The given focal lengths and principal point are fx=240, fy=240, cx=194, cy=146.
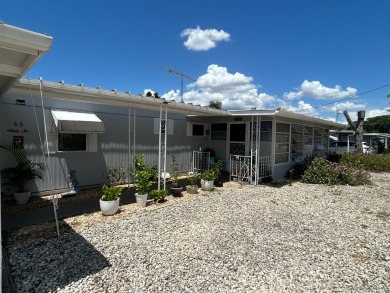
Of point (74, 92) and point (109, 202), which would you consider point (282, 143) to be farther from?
point (74, 92)

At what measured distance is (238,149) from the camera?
1022 centimetres

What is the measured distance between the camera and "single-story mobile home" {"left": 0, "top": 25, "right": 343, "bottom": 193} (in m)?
5.37

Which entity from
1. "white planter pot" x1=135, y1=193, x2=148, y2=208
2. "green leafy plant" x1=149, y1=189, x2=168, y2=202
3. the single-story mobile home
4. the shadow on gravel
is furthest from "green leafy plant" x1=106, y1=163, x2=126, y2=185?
the shadow on gravel

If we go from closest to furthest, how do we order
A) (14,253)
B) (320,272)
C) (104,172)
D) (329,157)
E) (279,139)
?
(320,272), (14,253), (104,172), (279,139), (329,157)

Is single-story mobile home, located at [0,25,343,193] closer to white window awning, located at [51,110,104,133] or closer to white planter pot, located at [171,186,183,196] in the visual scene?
white window awning, located at [51,110,104,133]

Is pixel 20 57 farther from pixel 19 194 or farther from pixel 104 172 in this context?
pixel 104 172

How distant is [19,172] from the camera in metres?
5.94

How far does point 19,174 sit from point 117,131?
119 inches

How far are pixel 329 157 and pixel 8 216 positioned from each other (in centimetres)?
1442

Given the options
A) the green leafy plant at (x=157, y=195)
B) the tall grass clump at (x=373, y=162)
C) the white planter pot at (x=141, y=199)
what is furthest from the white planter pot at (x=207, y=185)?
the tall grass clump at (x=373, y=162)

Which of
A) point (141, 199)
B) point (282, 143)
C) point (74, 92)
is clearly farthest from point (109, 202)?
point (282, 143)

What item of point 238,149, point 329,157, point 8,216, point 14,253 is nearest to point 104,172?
point 8,216

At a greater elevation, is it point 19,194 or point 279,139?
point 279,139

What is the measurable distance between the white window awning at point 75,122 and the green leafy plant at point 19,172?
3.96 ft
